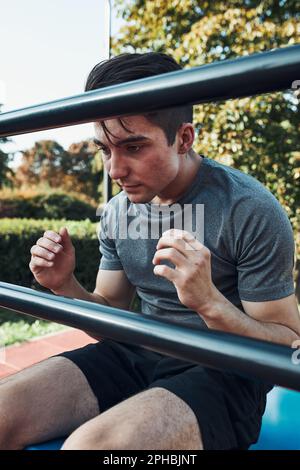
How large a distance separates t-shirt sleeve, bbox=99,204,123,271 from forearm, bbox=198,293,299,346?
2.27 ft

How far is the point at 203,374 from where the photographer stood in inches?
49.1

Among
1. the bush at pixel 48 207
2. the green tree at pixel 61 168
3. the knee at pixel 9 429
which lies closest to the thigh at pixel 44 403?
the knee at pixel 9 429

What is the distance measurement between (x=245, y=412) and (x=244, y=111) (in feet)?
14.4

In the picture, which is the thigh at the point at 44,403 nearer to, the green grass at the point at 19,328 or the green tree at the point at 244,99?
the green grass at the point at 19,328

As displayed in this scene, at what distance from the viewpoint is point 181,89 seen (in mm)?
580

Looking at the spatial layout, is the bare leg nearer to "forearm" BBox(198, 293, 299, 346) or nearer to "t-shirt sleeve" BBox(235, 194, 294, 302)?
"forearm" BBox(198, 293, 299, 346)

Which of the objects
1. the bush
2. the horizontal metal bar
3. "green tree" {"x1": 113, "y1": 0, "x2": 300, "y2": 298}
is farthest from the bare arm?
the bush

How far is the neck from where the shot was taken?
1.52m

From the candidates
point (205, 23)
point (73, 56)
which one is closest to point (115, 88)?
point (205, 23)

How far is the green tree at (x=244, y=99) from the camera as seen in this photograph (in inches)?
200

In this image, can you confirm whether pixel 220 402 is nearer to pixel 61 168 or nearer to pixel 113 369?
pixel 113 369

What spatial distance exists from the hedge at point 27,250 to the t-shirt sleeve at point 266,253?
4.60 m

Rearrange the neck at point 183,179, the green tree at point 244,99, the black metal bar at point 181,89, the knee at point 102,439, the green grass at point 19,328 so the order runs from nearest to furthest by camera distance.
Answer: the black metal bar at point 181,89
the knee at point 102,439
the neck at point 183,179
the green grass at point 19,328
the green tree at point 244,99
